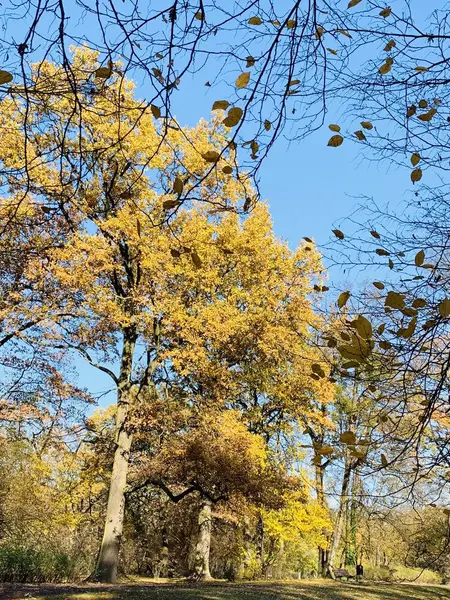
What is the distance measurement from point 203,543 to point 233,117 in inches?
486

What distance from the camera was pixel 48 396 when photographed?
10.6 meters

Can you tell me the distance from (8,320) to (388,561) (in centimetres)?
2297

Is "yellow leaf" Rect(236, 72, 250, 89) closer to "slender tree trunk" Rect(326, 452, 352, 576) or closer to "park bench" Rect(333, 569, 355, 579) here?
"slender tree trunk" Rect(326, 452, 352, 576)

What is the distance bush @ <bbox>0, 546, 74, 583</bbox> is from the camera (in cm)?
913

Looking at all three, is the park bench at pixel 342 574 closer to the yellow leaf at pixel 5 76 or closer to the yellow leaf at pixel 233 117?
the yellow leaf at pixel 233 117

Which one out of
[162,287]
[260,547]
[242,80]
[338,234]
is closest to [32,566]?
[162,287]

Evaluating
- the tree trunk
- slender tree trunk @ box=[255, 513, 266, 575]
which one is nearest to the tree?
the tree trunk

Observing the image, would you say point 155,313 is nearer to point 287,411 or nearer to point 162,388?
point 162,388

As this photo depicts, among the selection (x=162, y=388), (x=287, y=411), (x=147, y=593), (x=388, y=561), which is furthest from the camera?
(x=388, y=561)

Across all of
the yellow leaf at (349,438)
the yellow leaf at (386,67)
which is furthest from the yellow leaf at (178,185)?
the yellow leaf at (386,67)

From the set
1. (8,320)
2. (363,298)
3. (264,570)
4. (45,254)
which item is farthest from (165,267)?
(264,570)

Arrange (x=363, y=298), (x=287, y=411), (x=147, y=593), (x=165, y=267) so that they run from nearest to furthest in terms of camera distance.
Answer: (x=363, y=298) < (x=147, y=593) < (x=165, y=267) < (x=287, y=411)

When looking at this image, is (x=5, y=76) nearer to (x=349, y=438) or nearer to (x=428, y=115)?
(x=349, y=438)

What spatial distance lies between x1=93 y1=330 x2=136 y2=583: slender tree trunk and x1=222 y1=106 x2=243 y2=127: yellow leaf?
31.3ft
